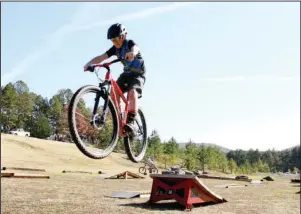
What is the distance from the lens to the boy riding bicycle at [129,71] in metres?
6.90

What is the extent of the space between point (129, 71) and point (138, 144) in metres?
2.06

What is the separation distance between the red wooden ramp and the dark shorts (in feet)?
90.2

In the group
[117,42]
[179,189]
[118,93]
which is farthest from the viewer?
[179,189]

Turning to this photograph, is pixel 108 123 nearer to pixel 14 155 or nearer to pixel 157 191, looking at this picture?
pixel 157 191

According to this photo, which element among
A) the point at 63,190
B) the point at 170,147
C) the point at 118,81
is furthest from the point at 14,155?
the point at 118,81

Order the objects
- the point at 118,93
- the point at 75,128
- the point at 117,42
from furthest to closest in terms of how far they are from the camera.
Answer: the point at 118,93
the point at 117,42
the point at 75,128

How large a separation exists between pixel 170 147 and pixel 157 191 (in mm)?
68473

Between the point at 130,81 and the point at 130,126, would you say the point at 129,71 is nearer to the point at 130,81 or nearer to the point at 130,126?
the point at 130,81

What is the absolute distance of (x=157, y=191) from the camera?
3800cm

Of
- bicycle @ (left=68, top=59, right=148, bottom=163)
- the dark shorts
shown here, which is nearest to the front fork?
bicycle @ (left=68, top=59, right=148, bottom=163)

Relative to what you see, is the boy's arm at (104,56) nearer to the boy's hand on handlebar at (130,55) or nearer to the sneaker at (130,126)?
the boy's hand on handlebar at (130,55)

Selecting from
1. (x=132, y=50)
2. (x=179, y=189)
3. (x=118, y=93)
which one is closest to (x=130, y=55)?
(x=132, y=50)

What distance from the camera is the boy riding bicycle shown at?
22.6 feet

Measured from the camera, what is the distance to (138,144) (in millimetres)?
8805
